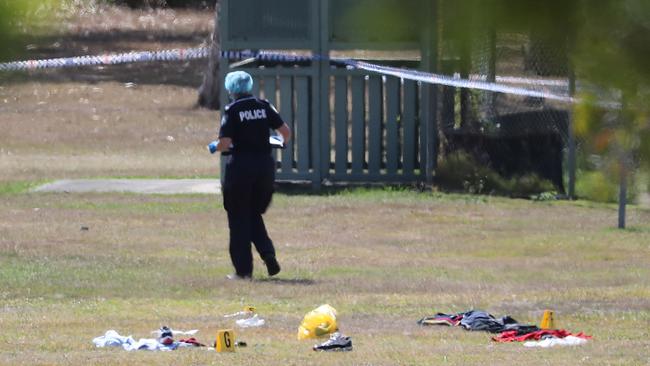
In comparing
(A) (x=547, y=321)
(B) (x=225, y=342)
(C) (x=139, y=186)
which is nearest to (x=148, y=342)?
(B) (x=225, y=342)

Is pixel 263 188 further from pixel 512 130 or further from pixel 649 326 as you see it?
pixel 512 130

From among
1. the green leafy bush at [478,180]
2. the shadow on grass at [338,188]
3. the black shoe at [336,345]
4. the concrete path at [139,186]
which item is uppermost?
the black shoe at [336,345]

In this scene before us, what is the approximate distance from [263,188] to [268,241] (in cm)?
46

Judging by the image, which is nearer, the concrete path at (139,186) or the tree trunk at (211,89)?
the concrete path at (139,186)

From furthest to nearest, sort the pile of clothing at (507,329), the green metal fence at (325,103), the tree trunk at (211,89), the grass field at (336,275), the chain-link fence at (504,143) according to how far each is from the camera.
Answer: the tree trunk at (211,89)
the green metal fence at (325,103)
the chain-link fence at (504,143)
the pile of clothing at (507,329)
the grass field at (336,275)

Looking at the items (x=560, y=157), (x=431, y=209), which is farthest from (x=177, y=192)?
(x=560, y=157)

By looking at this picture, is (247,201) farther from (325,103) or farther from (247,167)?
(325,103)

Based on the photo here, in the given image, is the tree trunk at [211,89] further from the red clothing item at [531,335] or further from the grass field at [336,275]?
the red clothing item at [531,335]

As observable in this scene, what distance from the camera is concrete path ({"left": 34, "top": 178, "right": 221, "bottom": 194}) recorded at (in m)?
16.6

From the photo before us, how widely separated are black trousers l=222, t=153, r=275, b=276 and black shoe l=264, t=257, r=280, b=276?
35mm

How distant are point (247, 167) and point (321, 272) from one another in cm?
114

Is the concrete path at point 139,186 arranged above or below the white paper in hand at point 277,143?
below

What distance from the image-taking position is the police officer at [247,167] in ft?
32.8

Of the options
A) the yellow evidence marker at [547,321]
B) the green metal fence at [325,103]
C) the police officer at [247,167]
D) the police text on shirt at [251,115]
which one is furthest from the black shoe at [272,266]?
the green metal fence at [325,103]
